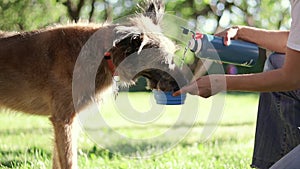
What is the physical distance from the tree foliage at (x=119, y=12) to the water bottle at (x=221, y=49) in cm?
176

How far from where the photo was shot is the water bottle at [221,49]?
363 cm

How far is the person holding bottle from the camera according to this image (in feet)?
9.59

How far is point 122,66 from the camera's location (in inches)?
173

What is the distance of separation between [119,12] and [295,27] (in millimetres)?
10969

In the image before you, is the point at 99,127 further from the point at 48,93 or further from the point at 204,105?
the point at 204,105

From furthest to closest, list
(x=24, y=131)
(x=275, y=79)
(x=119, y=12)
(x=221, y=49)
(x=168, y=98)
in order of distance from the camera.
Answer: (x=119, y=12), (x=24, y=131), (x=168, y=98), (x=221, y=49), (x=275, y=79)

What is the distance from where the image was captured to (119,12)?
1360 centimetres

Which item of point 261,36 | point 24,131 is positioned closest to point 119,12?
point 24,131

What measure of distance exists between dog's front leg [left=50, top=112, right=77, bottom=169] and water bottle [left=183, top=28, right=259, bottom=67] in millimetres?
1278

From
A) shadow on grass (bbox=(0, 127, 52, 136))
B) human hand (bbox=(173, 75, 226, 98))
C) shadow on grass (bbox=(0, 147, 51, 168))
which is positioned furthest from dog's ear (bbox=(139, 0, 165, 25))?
shadow on grass (bbox=(0, 127, 52, 136))

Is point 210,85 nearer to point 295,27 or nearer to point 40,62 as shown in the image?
point 295,27

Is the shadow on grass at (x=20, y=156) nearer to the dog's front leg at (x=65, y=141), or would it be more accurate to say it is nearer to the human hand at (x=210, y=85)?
the dog's front leg at (x=65, y=141)

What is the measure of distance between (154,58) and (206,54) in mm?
702

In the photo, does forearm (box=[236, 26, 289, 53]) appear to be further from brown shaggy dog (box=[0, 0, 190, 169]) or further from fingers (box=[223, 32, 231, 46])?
brown shaggy dog (box=[0, 0, 190, 169])
